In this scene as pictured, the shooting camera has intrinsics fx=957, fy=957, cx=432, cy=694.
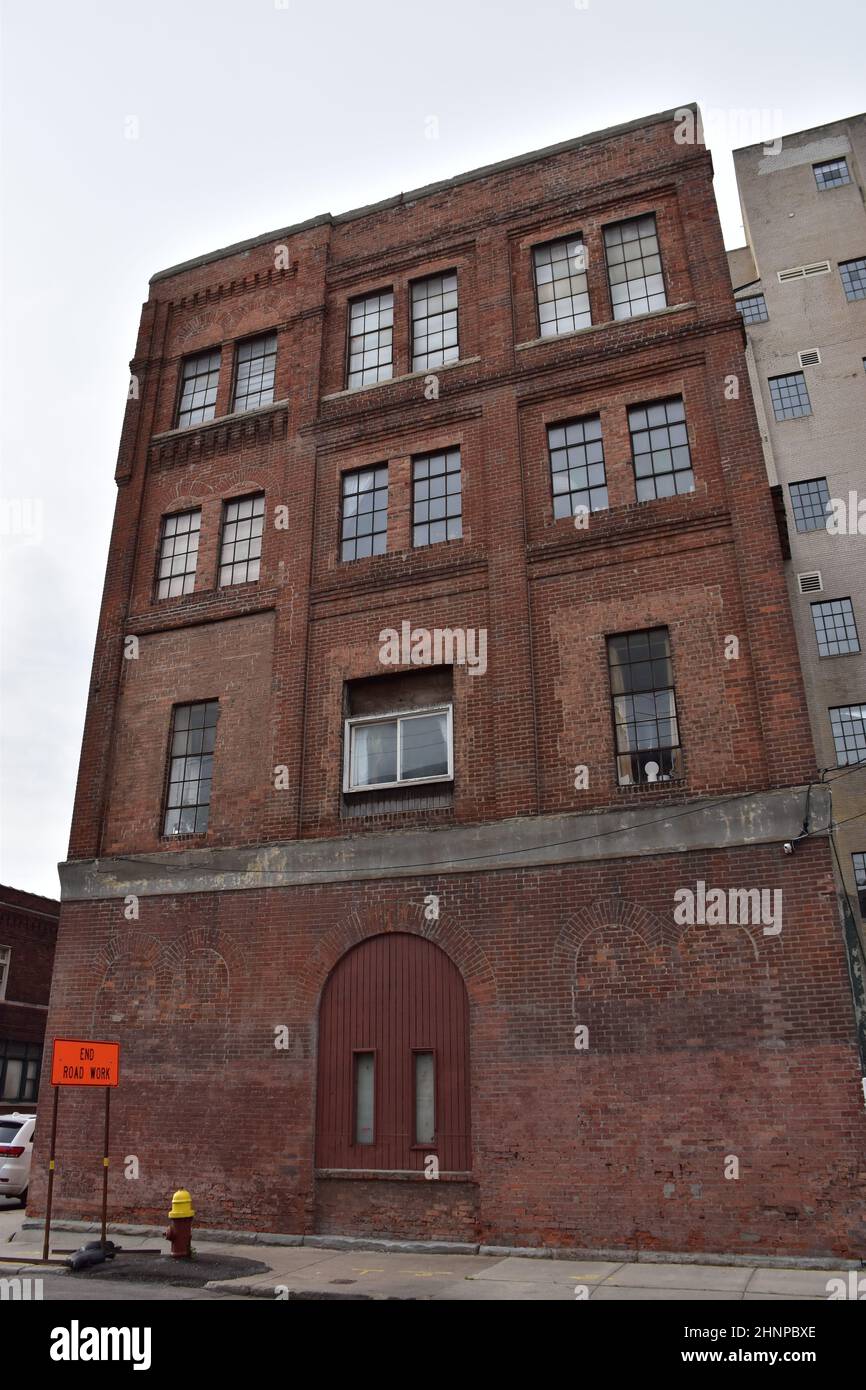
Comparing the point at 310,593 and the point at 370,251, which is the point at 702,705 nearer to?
the point at 310,593

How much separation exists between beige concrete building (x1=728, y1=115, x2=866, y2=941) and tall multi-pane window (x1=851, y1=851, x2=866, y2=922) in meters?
0.03

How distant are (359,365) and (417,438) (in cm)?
258

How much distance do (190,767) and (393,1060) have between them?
615cm

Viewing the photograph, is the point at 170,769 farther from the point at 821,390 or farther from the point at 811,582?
the point at 821,390

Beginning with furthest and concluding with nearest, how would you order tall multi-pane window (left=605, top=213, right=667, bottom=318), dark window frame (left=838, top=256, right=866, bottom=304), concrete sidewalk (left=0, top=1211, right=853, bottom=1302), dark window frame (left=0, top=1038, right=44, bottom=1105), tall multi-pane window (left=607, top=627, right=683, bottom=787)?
dark window frame (left=838, top=256, right=866, bottom=304) < dark window frame (left=0, top=1038, right=44, bottom=1105) < tall multi-pane window (left=605, top=213, right=667, bottom=318) < tall multi-pane window (left=607, top=627, right=683, bottom=787) < concrete sidewalk (left=0, top=1211, right=853, bottom=1302)

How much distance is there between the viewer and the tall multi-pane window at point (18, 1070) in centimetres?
2866

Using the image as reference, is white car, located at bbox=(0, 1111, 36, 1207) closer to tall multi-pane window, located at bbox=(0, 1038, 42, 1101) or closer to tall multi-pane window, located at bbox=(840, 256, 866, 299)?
tall multi-pane window, located at bbox=(0, 1038, 42, 1101)

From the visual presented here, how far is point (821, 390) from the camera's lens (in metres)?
29.6

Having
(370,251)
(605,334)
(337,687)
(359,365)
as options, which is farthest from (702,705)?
(370,251)

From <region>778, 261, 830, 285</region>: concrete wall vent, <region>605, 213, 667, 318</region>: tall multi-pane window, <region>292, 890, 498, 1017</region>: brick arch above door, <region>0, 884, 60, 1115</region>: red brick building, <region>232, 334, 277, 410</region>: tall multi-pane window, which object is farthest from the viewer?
<region>778, 261, 830, 285</region>: concrete wall vent

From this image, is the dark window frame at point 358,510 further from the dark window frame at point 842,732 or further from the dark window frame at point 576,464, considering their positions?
the dark window frame at point 842,732

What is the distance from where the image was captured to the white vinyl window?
14.5 m

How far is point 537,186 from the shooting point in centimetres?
1756

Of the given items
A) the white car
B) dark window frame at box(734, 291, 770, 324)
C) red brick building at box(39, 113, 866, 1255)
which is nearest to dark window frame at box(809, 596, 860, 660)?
dark window frame at box(734, 291, 770, 324)
